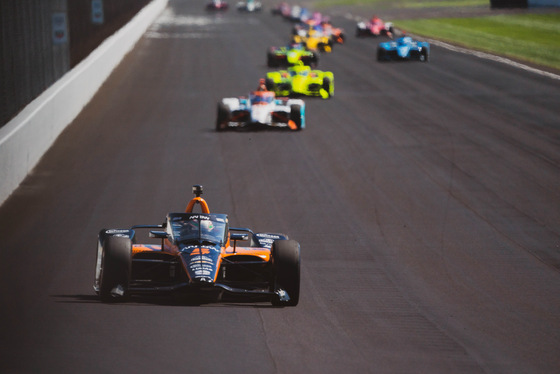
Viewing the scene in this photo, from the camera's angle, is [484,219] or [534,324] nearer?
[534,324]

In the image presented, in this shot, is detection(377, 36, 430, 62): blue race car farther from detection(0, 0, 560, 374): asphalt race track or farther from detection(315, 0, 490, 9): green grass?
detection(315, 0, 490, 9): green grass

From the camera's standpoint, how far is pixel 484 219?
17922 mm

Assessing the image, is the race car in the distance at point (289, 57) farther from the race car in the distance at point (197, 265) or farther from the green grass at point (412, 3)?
the green grass at point (412, 3)

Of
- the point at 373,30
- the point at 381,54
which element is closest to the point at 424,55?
the point at 381,54

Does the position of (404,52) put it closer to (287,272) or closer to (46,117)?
(46,117)

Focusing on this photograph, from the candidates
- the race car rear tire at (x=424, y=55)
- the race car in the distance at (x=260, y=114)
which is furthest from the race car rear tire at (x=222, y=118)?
the race car rear tire at (x=424, y=55)

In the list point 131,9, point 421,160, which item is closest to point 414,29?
point 131,9

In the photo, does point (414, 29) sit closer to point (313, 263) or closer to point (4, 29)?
point (4, 29)

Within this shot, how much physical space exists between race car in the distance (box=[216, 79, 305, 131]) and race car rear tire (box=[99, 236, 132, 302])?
51.4ft

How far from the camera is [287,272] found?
40.5 feet

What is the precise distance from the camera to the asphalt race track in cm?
1091

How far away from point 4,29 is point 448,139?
9980mm

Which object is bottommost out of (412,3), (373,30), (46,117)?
(412,3)

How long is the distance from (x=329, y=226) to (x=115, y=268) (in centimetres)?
569
